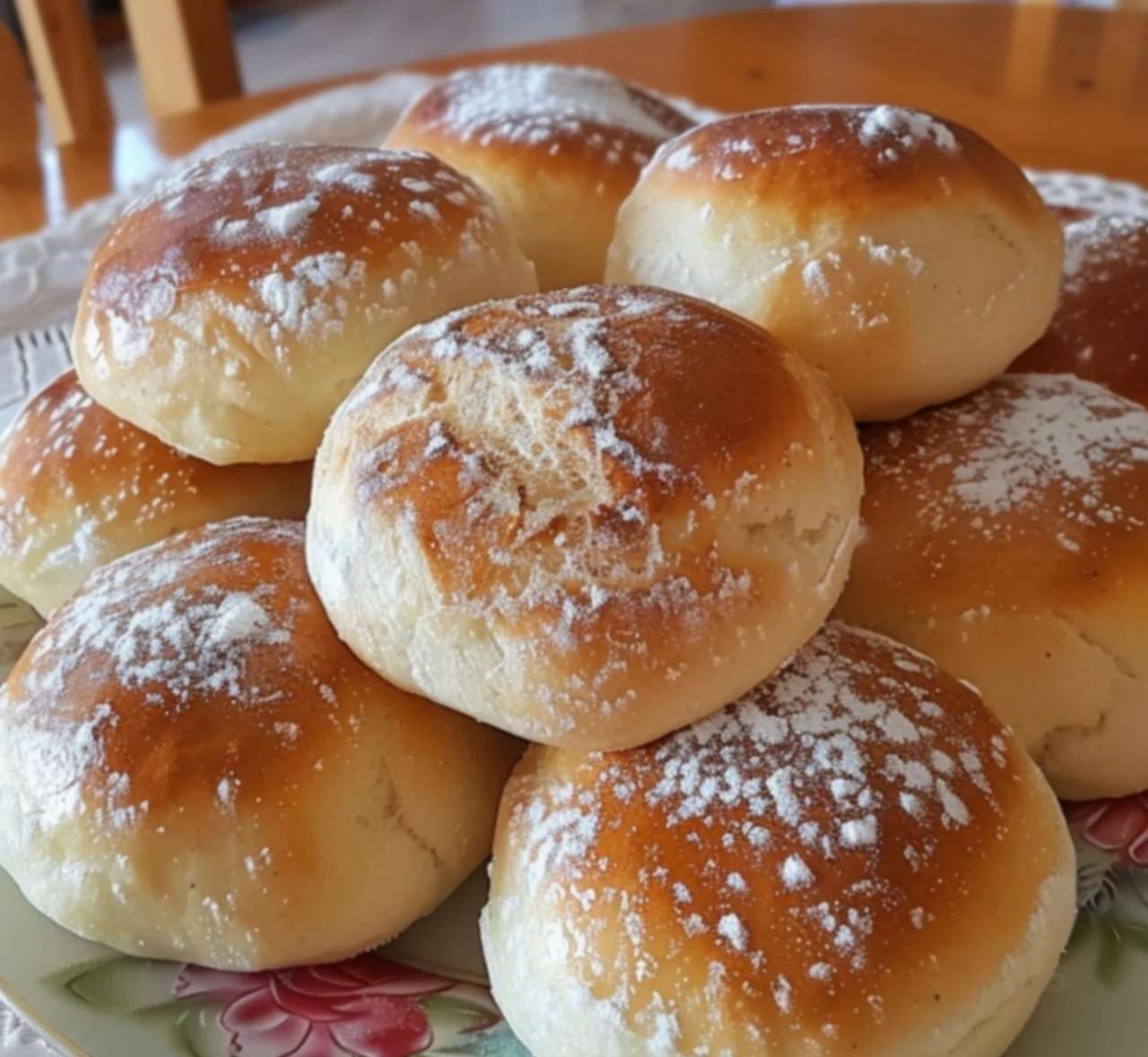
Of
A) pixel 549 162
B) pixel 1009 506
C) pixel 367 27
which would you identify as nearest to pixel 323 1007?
pixel 1009 506

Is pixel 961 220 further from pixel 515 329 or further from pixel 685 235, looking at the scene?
pixel 515 329

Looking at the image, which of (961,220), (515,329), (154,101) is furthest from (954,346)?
(154,101)

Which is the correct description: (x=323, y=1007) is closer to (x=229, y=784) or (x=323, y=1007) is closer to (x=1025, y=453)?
(x=229, y=784)

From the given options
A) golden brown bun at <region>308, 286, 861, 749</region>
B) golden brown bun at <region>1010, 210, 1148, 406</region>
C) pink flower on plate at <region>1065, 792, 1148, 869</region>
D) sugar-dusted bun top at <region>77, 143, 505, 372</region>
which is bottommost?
pink flower on plate at <region>1065, 792, 1148, 869</region>

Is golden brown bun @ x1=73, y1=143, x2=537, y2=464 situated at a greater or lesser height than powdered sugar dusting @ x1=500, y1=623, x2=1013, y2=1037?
greater

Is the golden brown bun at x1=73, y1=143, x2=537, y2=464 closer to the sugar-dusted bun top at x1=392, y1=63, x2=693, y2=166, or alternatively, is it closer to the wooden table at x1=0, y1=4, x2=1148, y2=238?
the sugar-dusted bun top at x1=392, y1=63, x2=693, y2=166

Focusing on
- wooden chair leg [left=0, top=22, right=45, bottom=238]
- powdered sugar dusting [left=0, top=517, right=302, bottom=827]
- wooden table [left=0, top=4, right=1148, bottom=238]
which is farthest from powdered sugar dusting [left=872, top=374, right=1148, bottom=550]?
wooden chair leg [left=0, top=22, right=45, bottom=238]

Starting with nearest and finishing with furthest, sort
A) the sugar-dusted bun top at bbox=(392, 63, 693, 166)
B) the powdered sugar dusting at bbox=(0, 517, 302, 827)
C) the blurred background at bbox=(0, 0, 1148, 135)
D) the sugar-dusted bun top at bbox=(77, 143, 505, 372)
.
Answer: the powdered sugar dusting at bbox=(0, 517, 302, 827) < the sugar-dusted bun top at bbox=(77, 143, 505, 372) < the sugar-dusted bun top at bbox=(392, 63, 693, 166) < the blurred background at bbox=(0, 0, 1148, 135)
